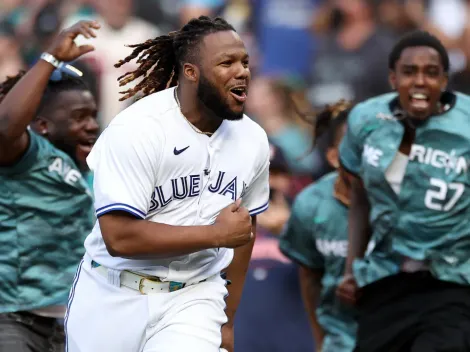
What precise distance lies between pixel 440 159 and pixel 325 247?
5.10 ft

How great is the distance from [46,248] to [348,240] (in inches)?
70.6

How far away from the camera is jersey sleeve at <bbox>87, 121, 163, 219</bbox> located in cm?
499

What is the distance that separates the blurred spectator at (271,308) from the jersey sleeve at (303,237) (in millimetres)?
468

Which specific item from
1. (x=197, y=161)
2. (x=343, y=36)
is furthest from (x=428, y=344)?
(x=343, y=36)

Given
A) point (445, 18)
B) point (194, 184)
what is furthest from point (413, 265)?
point (445, 18)

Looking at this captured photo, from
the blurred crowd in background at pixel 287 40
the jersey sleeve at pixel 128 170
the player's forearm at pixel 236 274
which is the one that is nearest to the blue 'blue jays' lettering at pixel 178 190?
the jersey sleeve at pixel 128 170

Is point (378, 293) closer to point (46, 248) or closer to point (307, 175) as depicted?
point (46, 248)

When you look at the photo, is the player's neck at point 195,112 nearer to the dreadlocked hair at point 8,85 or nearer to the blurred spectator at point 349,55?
the dreadlocked hair at point 8,85

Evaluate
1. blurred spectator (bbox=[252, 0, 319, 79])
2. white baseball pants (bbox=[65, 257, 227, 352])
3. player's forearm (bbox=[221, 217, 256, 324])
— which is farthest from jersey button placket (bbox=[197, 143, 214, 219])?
blurred spectator (bbox=[252, 0, 319, 79])

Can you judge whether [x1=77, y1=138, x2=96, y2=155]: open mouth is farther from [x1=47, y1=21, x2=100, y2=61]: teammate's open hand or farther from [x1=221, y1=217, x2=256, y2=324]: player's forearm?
[x1=221, y1=217, x2=256, y2=324]: player's forearm

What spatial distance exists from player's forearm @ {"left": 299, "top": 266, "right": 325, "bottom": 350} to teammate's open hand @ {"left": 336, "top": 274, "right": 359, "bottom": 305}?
1.09m

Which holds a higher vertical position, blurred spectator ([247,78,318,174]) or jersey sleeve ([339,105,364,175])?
jersey sleeve ([339,105,364,175])

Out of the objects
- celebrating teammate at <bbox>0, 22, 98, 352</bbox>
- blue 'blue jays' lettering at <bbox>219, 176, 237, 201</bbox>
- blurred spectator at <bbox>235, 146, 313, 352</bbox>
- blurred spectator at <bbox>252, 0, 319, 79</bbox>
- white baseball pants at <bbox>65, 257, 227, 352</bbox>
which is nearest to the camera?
white baseball pants at <bbox>65, 257, 227, 352</bbox>

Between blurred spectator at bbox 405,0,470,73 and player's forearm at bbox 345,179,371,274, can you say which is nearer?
player's forearm at bbox 345,179,371,274
